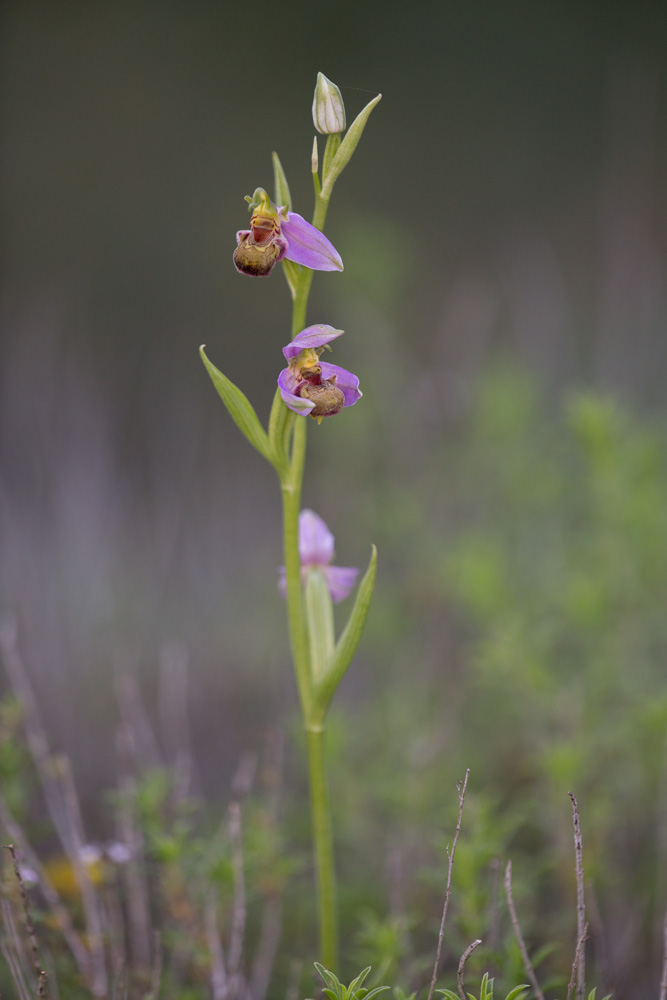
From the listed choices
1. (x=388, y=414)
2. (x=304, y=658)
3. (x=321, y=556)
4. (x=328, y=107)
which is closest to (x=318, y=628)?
Answer: (x=304, y=658)

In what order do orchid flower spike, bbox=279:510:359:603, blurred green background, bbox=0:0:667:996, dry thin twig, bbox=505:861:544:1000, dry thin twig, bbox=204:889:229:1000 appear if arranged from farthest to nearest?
1. blurred green background, bbox=0:0:667:996
2. orchid flower spike, bbox=279:510:359:603
3. dry thin twig, bbox=204:889:229:1000
4. dry thin twig, bbox=505:861:544:1000

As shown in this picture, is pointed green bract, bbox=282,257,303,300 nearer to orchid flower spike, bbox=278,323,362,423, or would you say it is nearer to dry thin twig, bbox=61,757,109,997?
orchid flower spike, bbox=278,323,362,423

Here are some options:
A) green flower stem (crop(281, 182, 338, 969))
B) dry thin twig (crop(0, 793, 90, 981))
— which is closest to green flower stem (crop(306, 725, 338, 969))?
green flower stem (crop(281, 182, 338, 969))

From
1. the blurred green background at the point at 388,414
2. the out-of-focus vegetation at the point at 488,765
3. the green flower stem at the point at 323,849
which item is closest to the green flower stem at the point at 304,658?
the green flower stem at the point at 323,849

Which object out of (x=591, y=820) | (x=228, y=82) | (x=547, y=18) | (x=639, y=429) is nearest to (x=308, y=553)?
(x=591, y=820)

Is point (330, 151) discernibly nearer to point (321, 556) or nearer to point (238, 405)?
point (238, 405)

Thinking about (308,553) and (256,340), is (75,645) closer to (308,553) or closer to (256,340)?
(308,553)

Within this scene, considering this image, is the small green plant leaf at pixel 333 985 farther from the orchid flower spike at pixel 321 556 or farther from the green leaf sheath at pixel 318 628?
the orchid flower spike at pixel 321 556
